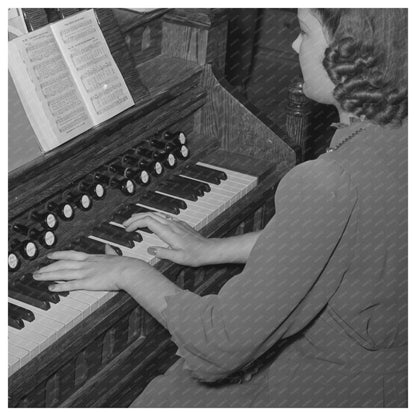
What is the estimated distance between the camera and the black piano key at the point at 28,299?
2.30 metres

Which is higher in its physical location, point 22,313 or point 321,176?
point 321,176

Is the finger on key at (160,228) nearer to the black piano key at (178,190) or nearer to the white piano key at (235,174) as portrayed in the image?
the black piano key at (178,190)

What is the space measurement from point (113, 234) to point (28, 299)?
0.45 m

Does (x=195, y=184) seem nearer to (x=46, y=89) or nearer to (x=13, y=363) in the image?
(x=46, y=89)

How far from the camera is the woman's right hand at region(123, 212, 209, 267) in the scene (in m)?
2.53

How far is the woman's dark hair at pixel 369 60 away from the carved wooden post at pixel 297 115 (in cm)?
132

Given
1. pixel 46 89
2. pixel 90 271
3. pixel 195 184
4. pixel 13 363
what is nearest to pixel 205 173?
pixel 195 184

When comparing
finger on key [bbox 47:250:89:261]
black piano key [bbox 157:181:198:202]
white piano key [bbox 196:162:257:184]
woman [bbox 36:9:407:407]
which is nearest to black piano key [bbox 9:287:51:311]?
finger on key [bbox 47:250:89:261]

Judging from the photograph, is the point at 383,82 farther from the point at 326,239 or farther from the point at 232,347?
the point at 232,347

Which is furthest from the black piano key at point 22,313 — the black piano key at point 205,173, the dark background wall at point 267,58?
the dark background wall at point 267,58

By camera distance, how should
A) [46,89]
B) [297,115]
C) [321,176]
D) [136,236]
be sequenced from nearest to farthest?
[321,176] → [46,89] → [136,236] → [297,115]

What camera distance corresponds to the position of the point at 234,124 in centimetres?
325

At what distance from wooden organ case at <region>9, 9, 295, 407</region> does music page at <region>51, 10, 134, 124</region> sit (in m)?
0.04

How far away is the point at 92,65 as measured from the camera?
2.73 metres
